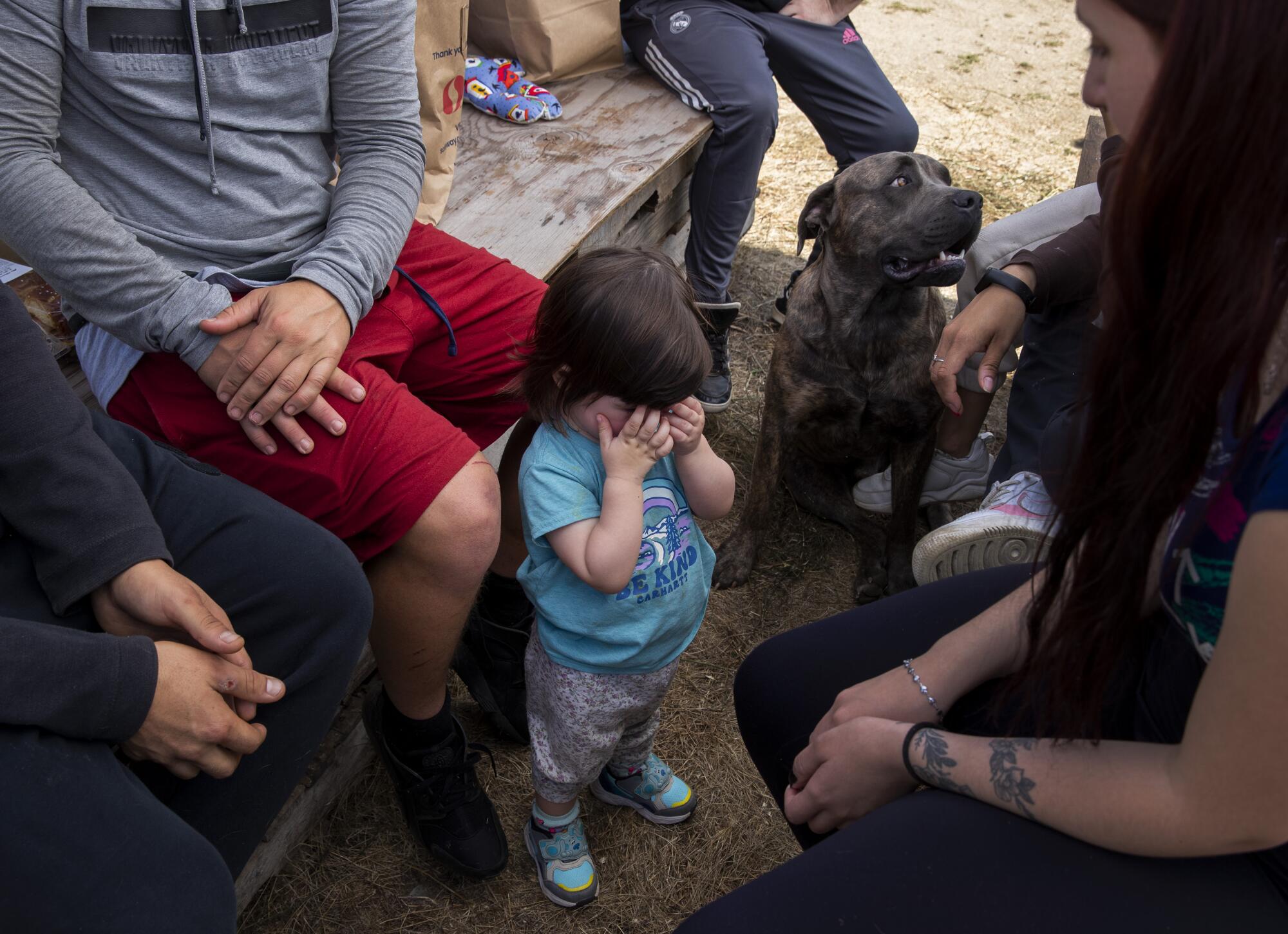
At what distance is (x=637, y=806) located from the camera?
2.33m

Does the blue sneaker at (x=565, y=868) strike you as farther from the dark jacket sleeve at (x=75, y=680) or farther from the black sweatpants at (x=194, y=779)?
the dark jacket sleeve at (x=75, y=680)

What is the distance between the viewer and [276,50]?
6.31 feet

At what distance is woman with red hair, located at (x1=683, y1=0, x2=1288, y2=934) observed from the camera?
3.14 feet

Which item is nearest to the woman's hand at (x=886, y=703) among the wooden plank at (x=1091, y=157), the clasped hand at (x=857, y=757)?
the clasped hand at (x=857, y=757)

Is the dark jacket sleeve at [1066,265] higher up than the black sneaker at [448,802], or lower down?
higher up

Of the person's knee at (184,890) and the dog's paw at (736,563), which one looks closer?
the person's knee at (184,890)

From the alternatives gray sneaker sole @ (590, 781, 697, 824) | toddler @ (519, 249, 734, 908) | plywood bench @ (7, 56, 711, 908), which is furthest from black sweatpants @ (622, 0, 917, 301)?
gray sneaker sole @ (590, 781, 697, 824)

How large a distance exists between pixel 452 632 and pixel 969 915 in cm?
110

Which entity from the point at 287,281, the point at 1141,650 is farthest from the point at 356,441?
the point at 1141,650

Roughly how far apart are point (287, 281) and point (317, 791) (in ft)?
3.69

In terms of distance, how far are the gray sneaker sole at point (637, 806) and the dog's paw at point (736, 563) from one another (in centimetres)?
85

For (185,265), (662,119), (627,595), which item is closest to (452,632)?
(627,595)

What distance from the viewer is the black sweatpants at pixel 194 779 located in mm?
1190

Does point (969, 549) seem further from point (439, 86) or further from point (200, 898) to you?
point (439, 86)
